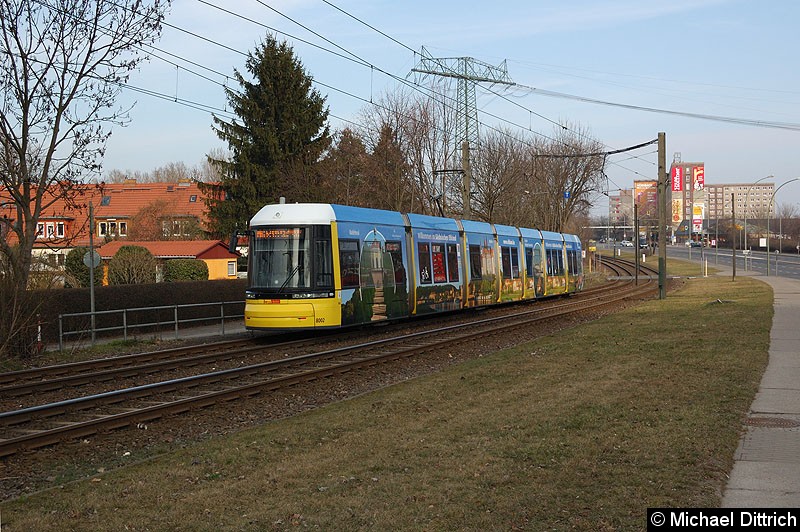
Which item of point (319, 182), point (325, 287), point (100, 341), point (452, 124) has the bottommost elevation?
point (100, 341)

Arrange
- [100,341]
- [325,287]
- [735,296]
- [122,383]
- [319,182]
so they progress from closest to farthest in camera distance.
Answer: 1. [122,383]
2. [325,287]
3. [100,341]
4. [735,296]
5. [319,182]

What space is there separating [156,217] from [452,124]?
2177 centimetres

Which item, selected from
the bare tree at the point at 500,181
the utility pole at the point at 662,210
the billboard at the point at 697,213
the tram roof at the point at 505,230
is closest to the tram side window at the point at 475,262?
the tram roof at the point at 505,230

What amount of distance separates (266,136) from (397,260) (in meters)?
28.0

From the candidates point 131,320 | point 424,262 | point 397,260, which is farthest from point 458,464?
point 131,320

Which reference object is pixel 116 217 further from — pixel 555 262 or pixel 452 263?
pixel 452 263

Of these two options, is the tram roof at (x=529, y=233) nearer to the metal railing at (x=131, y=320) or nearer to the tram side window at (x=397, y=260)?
the tram side window at (x=397, y=260)

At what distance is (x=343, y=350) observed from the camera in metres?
18.1

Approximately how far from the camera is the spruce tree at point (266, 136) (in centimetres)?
4925

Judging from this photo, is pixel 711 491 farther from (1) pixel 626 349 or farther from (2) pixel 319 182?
(2) pixel 319 182

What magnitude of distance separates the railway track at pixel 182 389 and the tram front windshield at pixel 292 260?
5.13 ft

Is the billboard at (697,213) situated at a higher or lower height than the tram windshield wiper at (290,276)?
higher

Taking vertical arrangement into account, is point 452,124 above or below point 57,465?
above

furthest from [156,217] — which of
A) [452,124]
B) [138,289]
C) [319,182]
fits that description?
[138,289]
